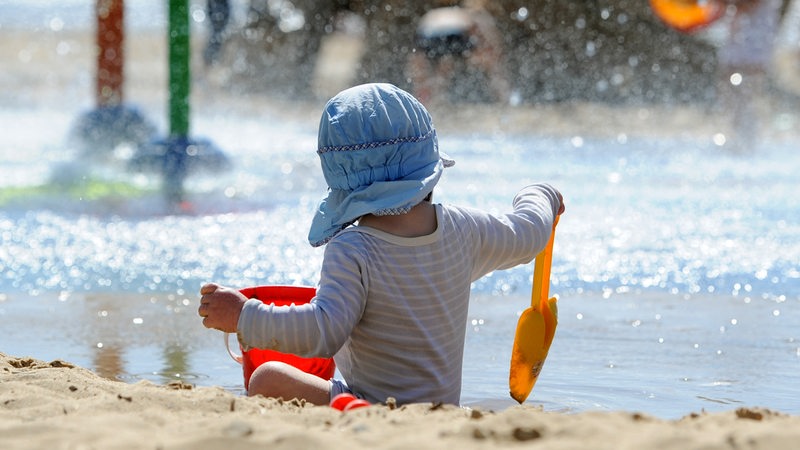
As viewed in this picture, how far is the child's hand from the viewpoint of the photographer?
8.28 feet

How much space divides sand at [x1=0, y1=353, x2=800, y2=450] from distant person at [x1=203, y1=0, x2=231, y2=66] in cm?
1234

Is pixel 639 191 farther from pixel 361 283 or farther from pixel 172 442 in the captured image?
pixel 172 442

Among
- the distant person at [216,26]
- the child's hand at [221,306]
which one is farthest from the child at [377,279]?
the distant person at [216,26]

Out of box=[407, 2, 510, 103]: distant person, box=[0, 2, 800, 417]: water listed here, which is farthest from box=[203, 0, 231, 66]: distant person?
box=[0, 2, 800, 417]: water

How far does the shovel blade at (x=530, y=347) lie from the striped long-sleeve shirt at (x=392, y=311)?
24cm

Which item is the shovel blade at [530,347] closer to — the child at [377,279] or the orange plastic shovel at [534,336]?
the orange plastic shovel at [534,336]

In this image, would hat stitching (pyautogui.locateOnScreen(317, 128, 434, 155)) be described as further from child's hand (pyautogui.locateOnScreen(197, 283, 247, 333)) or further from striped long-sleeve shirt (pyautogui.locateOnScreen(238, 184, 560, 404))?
child's hand (pyautogui.locateOnScreen(197, 283, 247, 333))

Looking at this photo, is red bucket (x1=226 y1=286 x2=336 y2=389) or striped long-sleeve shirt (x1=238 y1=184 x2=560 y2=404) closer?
Answer: striped long-sleeve shirt (x1=238 y1=184 x2=560 y2=404)

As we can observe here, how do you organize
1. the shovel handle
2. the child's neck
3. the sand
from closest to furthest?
the sand
the child's neck
the shovel handle

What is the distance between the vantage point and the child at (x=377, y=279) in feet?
8.27

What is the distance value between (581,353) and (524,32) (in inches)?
428

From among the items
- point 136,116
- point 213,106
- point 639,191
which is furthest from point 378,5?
point 639,191

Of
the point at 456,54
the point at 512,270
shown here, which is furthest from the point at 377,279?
the point at 456,54

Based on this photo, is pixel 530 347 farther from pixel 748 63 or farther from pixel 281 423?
→ pixel 748 63
